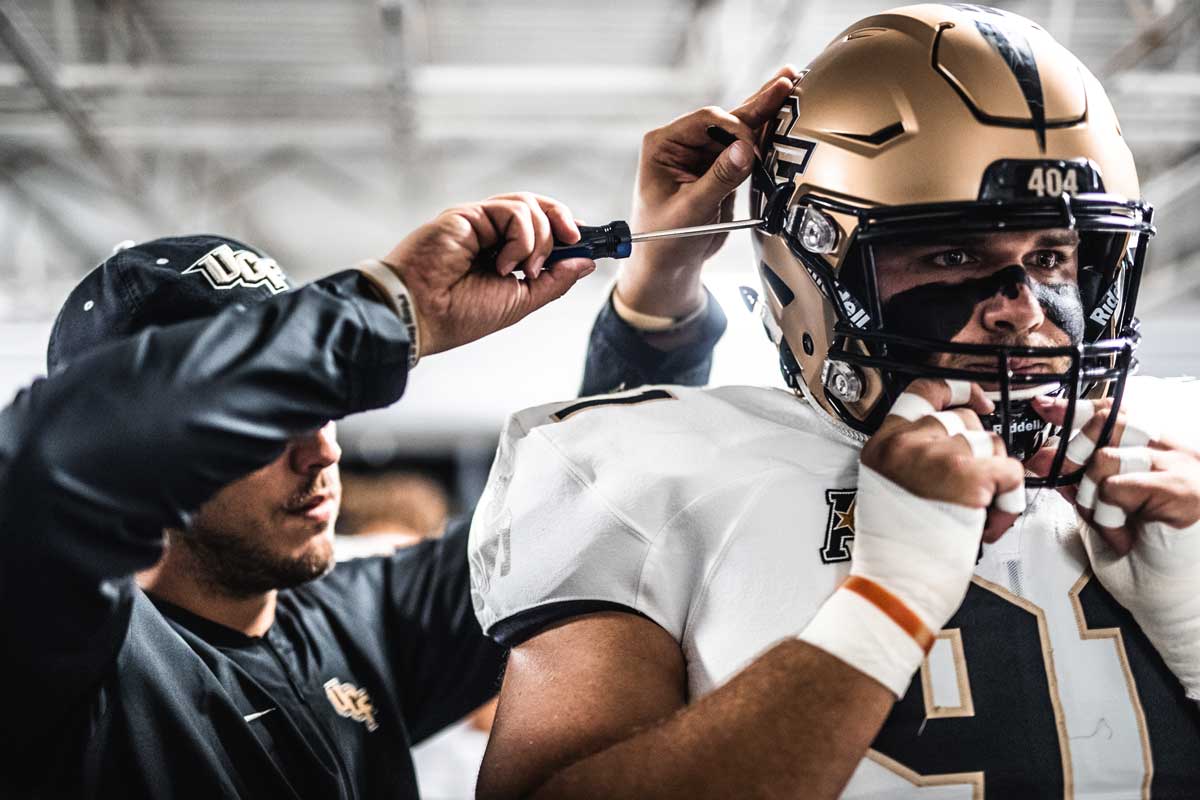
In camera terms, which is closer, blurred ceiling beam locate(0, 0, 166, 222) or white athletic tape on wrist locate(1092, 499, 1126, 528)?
white athletic tape on wrist locate(1092, 499, 1126, 528)

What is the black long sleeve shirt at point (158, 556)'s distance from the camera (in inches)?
34.0

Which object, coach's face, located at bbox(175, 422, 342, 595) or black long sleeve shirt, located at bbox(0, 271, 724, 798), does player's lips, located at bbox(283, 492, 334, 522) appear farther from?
black long sleeve shirt, located at bbox(0, 271, 724, 798)

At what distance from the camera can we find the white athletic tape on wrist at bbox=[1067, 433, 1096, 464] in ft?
3.32

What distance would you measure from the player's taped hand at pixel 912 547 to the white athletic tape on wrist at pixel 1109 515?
119mm

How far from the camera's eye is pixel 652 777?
0.86 m

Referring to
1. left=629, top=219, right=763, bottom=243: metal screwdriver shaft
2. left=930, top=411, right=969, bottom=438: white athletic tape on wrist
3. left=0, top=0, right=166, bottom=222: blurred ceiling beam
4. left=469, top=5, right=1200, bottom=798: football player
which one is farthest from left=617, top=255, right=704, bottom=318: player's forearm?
left=0, top=0, right=166, bottom=222: blurred ceiling beam

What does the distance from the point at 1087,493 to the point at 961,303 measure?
0.72 ft

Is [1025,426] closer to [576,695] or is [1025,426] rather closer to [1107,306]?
[1107,306]

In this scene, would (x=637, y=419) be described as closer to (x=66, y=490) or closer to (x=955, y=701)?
(x=955, y=701)

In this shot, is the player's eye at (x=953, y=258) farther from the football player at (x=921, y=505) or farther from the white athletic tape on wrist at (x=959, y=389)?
the white athletic tape on wrist at (x=959, y=389)

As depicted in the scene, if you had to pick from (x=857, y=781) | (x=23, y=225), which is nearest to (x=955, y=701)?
(x=857, y=781)

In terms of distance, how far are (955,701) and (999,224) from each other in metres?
0.46

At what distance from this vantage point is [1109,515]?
38.8 inches

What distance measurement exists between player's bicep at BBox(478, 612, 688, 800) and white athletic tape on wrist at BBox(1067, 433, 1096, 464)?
1.42ft
